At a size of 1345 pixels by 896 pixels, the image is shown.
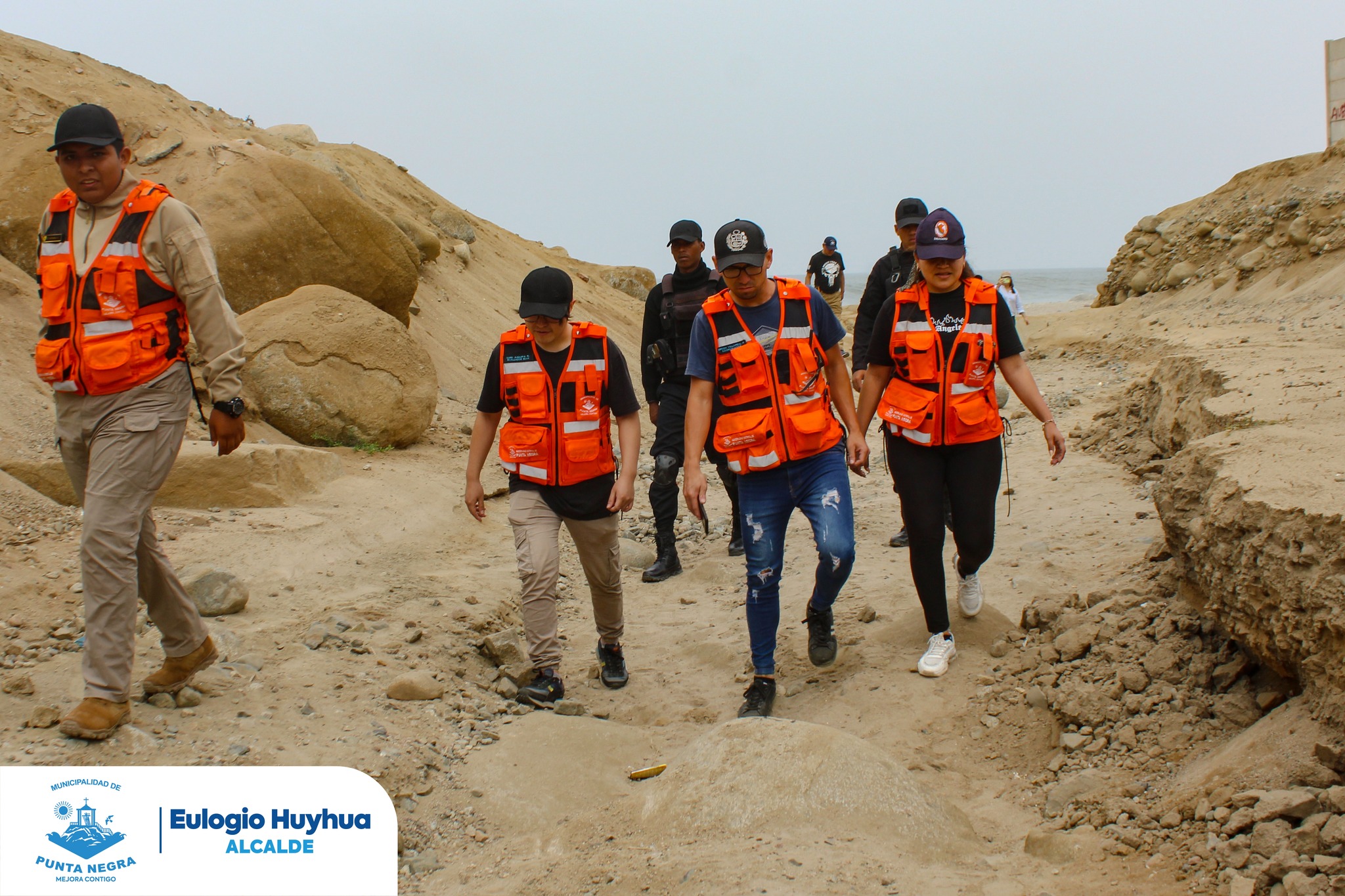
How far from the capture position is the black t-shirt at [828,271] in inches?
550

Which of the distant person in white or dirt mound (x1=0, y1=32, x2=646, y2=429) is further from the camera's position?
the distant person in white

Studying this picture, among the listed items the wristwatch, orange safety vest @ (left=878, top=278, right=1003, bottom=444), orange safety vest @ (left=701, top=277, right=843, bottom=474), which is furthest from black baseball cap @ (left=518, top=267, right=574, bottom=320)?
orange safety vest @ (left=878, top=278, right=1003, bottom=444)

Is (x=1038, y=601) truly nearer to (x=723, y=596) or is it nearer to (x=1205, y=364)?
(x=723, y=596)

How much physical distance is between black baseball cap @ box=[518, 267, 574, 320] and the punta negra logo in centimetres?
214

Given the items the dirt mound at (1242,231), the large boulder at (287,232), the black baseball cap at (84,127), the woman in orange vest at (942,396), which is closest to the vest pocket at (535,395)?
the woman in orange vest at (942,396)

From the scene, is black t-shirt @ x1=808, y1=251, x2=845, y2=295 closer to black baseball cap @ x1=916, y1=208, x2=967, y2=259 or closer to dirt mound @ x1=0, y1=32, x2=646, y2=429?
dirt mound @ x1=0, y1=32, x2=646, y2=429

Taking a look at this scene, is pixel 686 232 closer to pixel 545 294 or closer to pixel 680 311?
pixel 680 311

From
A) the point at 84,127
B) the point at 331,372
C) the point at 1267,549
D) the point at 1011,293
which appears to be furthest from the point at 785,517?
the point at 1011,293

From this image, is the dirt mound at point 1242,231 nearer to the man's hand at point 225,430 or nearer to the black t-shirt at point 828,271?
the black t-shirt at point 828,271

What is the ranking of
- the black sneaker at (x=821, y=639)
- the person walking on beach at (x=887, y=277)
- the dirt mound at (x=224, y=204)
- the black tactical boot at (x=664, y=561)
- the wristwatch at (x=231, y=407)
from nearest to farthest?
1. the wristwatch at (x=231, y=407)
2. the black sneaker at (x=821, y=639)
3. the person walking on beach at (x=887, y=277)
4. the black tactical boot at (x=664, y=561)
5. the dirt mound at (x=224, y=204)

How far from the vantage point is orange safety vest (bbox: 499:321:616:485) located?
467 cm

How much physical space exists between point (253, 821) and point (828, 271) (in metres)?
11.7

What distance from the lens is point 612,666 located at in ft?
17.3

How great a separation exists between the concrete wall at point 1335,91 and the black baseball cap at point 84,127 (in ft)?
66.4
